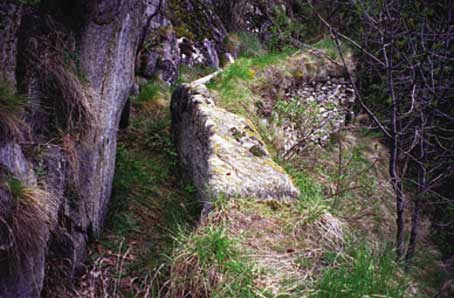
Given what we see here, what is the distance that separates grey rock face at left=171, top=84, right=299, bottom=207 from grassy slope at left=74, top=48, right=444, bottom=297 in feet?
0.52

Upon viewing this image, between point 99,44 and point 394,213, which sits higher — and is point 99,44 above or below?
above

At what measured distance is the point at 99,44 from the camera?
376cm

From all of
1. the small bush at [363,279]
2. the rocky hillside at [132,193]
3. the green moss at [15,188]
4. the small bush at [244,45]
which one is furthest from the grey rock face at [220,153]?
the small bush at [244,45]

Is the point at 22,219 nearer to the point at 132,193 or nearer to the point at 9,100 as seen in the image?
the point at 9,100

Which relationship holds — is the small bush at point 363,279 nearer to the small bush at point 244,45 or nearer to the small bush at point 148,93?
the small bush at point 148,93

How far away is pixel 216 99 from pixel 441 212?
370 centimetres

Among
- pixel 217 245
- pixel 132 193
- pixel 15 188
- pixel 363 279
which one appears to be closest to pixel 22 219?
pixel 15 188

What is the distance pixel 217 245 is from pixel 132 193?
1.72 meters

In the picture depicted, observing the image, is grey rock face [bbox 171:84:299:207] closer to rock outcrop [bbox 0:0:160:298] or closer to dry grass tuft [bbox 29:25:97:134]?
rock outcrop [bbox 0:0:160:298]

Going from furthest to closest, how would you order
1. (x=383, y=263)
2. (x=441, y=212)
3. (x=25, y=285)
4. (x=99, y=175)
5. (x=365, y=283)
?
(x=441, y=212), (x=99, y=175), (x=383, y=263), (x=365, y=283), (x=25, y=285)

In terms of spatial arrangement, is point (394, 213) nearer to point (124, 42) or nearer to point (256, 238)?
point (256, 238)

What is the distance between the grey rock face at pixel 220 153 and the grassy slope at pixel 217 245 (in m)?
0.16

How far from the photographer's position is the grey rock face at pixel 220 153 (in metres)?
4.23

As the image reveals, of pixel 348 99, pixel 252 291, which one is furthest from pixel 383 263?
pixel 348 99
